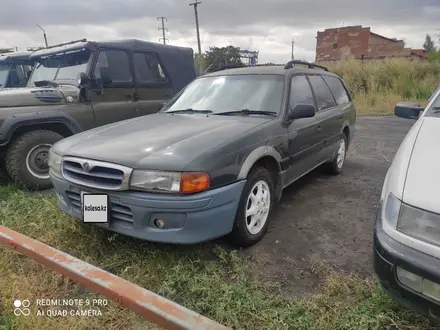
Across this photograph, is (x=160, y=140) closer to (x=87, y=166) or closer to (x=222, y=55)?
(x=87, y=166)

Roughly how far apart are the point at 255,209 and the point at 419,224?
145cm

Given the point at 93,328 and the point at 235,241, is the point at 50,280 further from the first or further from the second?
the point at 235,241

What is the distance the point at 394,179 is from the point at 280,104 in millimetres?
1697

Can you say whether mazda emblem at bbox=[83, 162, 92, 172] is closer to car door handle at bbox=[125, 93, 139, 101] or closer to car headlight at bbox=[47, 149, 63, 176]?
car headlight at bbox=[47, 149, 63, 176]

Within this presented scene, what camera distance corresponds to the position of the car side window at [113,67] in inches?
198

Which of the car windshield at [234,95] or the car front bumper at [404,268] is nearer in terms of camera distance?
the car front bumper at [404,268]

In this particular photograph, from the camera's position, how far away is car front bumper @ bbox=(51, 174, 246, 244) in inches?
92.0

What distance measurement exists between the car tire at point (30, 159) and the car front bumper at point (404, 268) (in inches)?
160

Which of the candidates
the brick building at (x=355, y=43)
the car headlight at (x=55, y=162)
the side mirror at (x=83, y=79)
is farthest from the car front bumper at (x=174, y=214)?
the brick building at (x=355, y=43)

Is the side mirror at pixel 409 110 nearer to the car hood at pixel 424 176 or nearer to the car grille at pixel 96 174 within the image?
the car hood at pixel 424 176

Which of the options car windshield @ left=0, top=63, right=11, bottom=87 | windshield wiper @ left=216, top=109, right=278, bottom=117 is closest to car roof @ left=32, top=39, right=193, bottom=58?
windshield wiper @ left=216, top=109, right=278, bottom=117

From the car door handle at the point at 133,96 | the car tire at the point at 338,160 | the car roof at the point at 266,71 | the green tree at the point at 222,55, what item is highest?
the green tree at the point at 222,55

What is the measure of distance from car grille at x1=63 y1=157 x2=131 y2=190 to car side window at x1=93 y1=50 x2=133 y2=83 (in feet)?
8.75

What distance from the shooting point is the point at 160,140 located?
2.70 m
